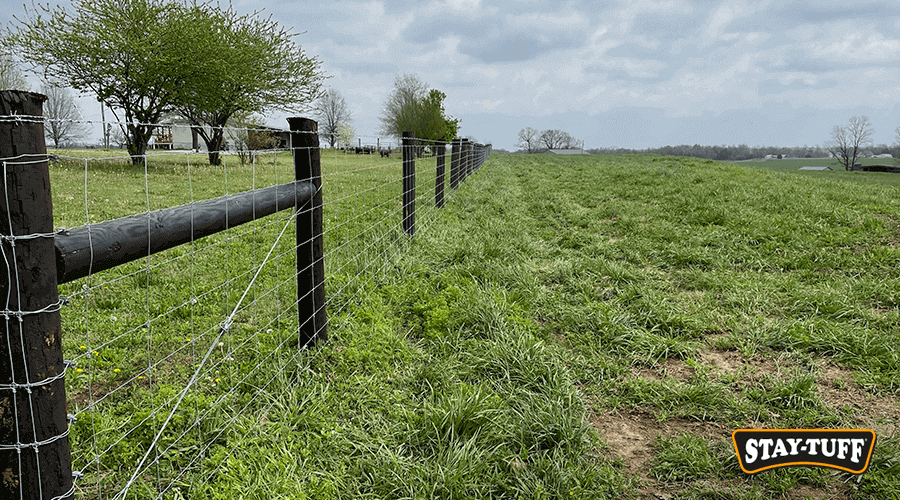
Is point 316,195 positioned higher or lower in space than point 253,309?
higher

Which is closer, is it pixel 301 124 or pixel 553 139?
pixel 301 124

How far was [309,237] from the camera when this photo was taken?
11.3 ft

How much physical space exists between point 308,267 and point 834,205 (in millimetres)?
8829

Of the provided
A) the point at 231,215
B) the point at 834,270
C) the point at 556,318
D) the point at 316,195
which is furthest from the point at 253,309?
the point at 834,270

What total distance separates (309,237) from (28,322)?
2050mm

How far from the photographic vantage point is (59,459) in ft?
5.07

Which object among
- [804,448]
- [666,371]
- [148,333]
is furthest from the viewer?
[666,371]

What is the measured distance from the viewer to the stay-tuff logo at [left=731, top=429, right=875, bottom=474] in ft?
8.06

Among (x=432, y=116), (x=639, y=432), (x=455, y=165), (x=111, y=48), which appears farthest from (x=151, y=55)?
(x=432, y=116)

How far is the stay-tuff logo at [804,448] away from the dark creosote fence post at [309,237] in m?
2.67

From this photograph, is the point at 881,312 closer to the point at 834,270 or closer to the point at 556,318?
the point at 834,270

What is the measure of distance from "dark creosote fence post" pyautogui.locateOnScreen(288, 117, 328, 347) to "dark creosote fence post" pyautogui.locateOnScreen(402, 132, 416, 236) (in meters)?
2.93

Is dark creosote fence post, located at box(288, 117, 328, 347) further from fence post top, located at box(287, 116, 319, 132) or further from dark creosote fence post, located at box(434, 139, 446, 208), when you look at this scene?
dark creosote fence post, located at box(434, 139, 446, 208)

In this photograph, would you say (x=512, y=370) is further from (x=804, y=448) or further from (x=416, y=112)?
(x=416, y=112)
